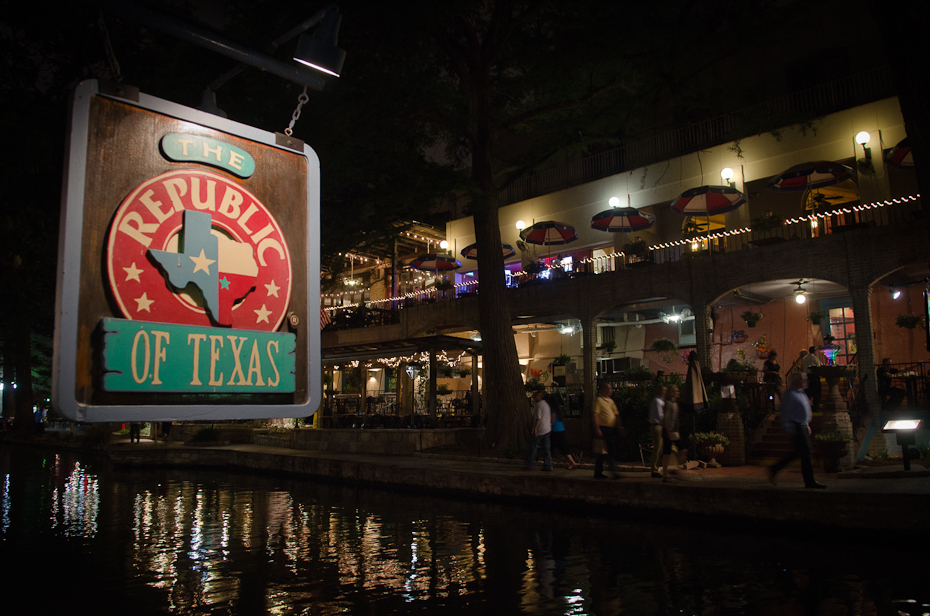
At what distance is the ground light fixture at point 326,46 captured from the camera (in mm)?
2168

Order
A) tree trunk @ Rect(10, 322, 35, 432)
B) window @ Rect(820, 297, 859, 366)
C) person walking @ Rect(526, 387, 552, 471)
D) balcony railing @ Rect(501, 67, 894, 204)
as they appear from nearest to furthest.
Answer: person walking @ Rect(526, 387, 552, 471) → balcony railing @ Rect(501, 67, 894, 204) → window @ Rect(820, 297, 859, 366) → tree trunk @ Rect(10, 322, 35, 432)

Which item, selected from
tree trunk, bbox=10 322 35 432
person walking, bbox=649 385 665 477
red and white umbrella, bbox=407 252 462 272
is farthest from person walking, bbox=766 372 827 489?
tree trunk, bbox=10 322 35 432

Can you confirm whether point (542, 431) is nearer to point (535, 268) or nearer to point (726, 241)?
point (726, 241)

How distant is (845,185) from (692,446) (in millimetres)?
11291

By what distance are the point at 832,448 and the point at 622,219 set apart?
420 inches

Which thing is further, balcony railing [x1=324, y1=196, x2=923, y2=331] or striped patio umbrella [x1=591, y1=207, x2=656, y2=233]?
striped patio umbrella [x1=591, y1=207, x2=656, y2=233]

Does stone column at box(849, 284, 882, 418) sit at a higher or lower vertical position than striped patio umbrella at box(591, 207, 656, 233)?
lower

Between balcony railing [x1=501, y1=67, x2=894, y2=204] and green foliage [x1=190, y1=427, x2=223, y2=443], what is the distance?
15090mm

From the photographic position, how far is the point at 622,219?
828 inches

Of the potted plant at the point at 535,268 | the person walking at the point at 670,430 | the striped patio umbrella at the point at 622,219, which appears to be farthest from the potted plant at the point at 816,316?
the person walking at the point at 670,430

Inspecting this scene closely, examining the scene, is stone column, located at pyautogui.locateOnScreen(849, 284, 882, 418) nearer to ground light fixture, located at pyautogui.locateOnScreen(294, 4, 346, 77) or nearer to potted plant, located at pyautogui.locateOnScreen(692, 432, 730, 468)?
potted plant, located at pyautogui.locateOnScreen(692, 432, 730, 468)

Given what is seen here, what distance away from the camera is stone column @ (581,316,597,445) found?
20.4 metres

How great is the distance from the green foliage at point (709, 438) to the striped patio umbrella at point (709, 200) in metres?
7.55

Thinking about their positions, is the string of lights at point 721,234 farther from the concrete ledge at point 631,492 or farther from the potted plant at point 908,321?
the concrete ledge at point 631,492
